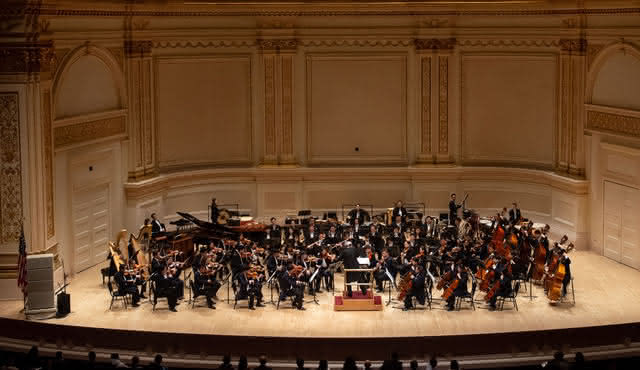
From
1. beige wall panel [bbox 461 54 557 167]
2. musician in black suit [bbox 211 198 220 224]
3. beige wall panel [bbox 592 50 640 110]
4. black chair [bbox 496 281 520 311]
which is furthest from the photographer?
beige wall panel [bbox 461 54 557 167]

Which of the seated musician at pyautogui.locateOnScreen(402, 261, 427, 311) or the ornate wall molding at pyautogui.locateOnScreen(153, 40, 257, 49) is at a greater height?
the ornate wall molding at pyautogui.locateOnScreen(153, 40, 257, 49)

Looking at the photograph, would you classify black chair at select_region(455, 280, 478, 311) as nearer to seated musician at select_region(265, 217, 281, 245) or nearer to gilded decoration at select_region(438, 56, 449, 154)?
seated musician at select_region(265, 217, 281, 245)

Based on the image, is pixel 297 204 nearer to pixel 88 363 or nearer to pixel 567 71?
pixel 567 71

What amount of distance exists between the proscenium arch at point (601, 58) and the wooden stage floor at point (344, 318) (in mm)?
5132

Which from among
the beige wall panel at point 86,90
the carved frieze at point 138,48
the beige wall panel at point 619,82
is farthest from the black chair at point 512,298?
the carved frieze at point 138,48

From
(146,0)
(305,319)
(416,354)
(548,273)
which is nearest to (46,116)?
(146,0)

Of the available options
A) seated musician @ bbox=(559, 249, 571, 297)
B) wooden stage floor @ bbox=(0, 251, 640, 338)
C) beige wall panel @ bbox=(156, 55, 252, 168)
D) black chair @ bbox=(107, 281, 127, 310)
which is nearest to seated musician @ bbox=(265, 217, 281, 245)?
wooden stage floor @ bbox=(0, 251, 640, 338)

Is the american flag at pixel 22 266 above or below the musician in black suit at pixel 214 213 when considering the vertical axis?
below

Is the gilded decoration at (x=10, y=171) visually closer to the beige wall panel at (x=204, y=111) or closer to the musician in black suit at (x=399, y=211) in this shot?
the beige wall panel at (x=204, y=111)

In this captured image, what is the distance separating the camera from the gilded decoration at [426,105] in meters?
27.3

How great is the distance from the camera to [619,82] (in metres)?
24.3

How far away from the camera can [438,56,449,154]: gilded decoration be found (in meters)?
27.2

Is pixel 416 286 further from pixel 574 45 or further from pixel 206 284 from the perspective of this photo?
pixel 574 45

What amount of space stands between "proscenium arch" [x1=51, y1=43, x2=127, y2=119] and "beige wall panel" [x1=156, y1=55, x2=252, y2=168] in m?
1.53
